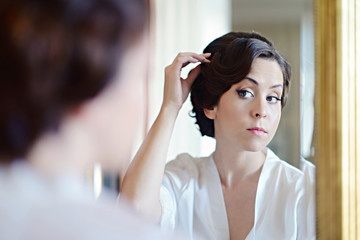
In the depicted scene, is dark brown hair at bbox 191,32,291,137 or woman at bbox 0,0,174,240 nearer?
woman at bbox 0,0,174,240

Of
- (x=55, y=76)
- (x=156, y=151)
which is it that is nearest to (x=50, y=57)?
(x=55, y=76)

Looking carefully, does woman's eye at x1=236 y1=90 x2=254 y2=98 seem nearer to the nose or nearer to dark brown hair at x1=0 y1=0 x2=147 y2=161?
the nose

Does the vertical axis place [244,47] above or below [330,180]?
above

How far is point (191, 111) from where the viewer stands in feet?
2.33

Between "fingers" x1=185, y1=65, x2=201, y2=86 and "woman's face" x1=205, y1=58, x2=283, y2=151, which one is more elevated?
"fingers" x1=185, y1=65, x2=201, y2=86

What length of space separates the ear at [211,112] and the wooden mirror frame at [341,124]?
0.15m

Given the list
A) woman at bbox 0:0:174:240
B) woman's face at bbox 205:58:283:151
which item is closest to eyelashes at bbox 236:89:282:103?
woman's face at bbox 205:58:283:151

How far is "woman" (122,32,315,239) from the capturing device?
0.65 metres

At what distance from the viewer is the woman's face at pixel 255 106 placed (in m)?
0.65

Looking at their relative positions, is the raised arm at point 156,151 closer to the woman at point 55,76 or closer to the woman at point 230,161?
the woman at point 230,161

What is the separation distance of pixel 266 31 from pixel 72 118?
1.02 ft

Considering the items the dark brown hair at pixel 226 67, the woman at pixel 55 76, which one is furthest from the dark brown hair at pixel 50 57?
the dark brown hair at pixel 226 67

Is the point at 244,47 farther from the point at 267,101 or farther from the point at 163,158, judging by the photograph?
the point at 163,158

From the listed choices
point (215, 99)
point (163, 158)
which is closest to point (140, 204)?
point (163, 158)
